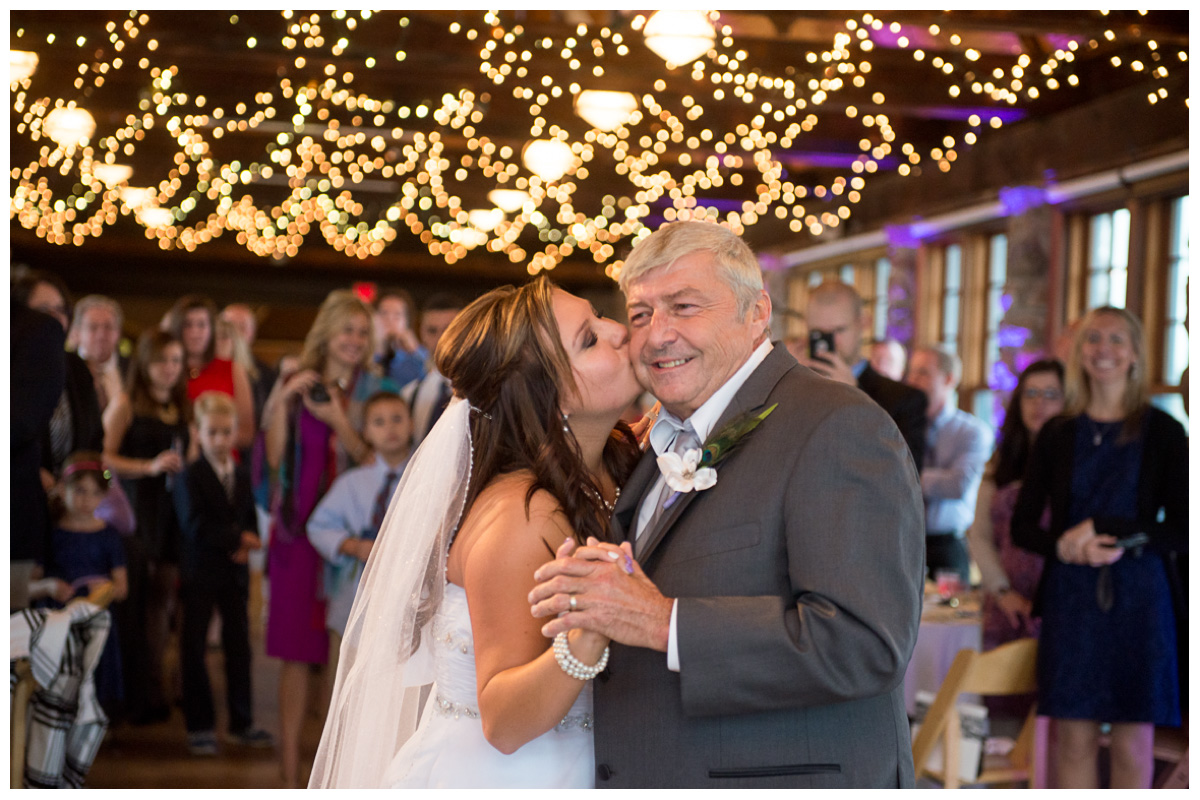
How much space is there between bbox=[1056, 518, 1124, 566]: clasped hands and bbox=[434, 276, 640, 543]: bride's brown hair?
87.7 inches

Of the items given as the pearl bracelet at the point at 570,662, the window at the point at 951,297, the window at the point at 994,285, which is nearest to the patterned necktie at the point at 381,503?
the pearl bracelet at the point at 570,662

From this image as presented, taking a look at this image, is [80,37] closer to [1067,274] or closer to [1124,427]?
[1124,427]

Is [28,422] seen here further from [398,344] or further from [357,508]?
[398,344]

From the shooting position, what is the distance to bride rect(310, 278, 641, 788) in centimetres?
202

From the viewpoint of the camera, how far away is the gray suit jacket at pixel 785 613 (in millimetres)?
1716

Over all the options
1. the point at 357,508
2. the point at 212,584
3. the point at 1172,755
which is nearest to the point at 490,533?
the point at 357,508

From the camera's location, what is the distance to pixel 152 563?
5.83 m

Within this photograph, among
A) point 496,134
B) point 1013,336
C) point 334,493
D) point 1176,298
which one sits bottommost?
point 334,493

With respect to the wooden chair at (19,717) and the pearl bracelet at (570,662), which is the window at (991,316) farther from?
the pearl bracelet at (570,662)

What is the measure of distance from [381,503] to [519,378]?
Answer: 8.73ft

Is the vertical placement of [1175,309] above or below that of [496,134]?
below

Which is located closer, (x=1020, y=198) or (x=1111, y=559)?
(x=1111, y=559)

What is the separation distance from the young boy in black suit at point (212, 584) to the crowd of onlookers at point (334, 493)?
10mm

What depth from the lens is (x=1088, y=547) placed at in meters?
3.85
